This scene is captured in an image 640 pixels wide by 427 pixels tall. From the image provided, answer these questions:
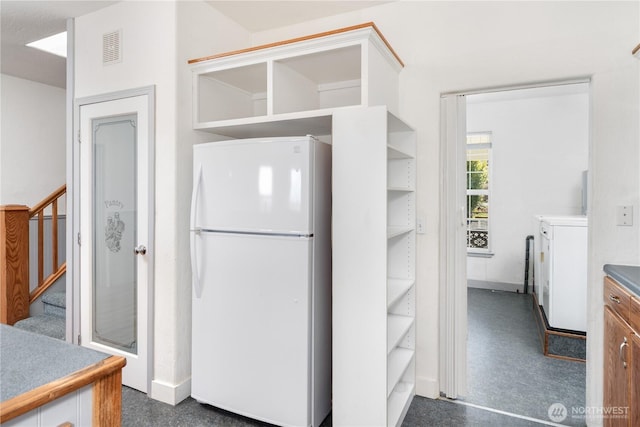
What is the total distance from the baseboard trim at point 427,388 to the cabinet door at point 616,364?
0.89 metres

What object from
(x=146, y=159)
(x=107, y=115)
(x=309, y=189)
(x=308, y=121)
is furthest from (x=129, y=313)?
(x=308, y=121)

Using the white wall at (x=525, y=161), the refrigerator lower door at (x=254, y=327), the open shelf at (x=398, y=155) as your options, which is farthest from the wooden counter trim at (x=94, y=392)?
the white wall at (x=525, y=161)

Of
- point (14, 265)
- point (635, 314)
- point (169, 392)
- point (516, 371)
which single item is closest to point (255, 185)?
point (169, 392)

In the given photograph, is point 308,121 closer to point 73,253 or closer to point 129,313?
point 129,313

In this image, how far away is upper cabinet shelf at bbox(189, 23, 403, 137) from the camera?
2031 millimetres

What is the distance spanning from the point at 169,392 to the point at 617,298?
2.56 meters

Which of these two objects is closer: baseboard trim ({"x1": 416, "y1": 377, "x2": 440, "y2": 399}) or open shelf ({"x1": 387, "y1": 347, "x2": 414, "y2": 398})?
open shelf ({"x1": 387, "y1": 347, "x2": 414, "y2": 398})

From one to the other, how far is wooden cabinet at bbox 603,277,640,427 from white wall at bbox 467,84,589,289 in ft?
10.9

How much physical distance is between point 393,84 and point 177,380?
94.0 inches

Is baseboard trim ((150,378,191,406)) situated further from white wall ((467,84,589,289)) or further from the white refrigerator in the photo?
white wall ((467,84,589,289))

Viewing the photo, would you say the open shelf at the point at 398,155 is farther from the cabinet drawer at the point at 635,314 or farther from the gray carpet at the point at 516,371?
the gray carpet at the point at 516,371

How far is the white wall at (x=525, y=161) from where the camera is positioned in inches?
185

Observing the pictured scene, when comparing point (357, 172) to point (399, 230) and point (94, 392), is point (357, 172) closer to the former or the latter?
point (399, 230)

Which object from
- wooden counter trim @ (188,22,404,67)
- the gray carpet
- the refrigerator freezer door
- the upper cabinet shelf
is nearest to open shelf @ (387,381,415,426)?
the gray carpet
